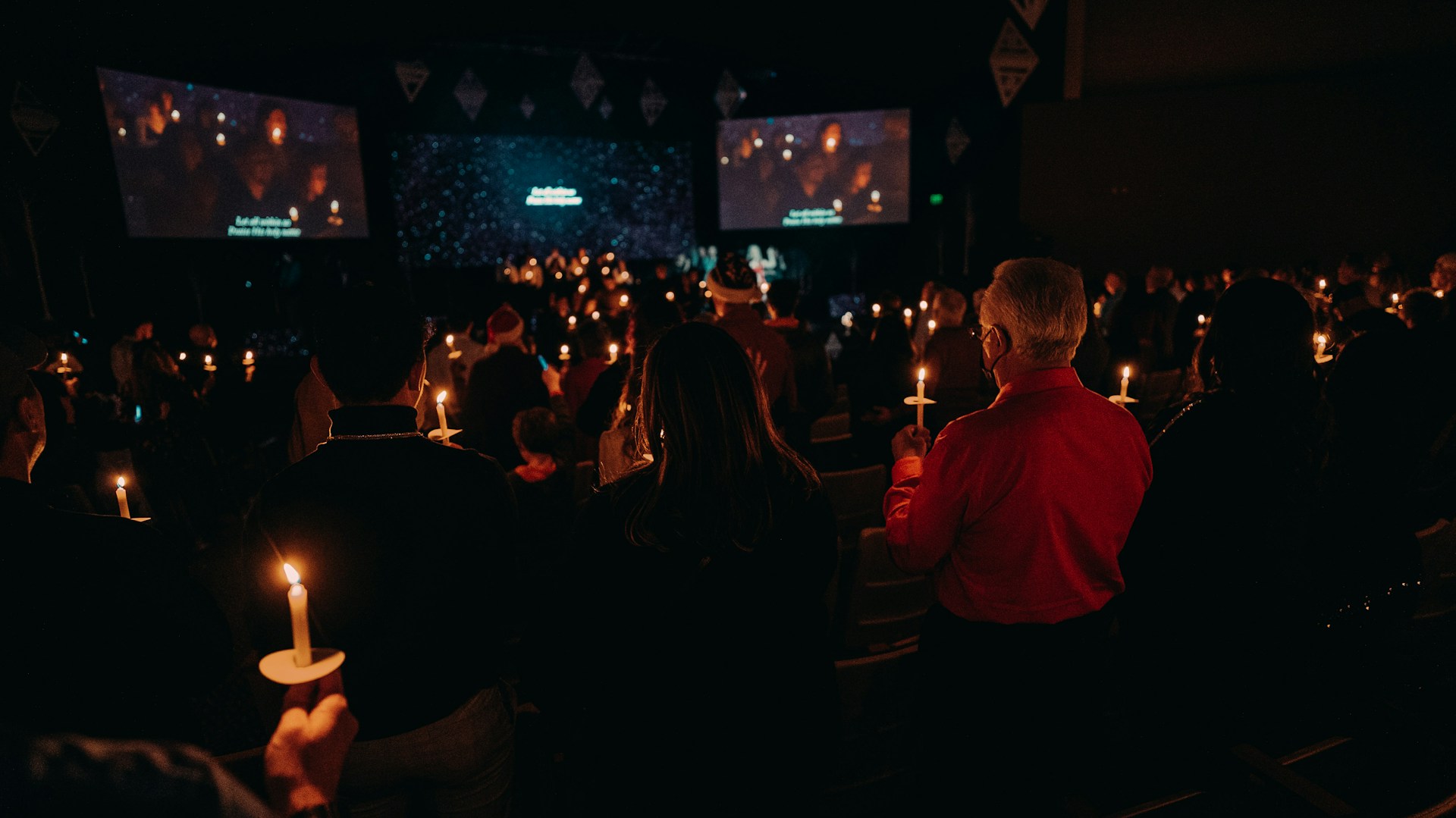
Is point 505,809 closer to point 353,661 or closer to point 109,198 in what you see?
point 353,661

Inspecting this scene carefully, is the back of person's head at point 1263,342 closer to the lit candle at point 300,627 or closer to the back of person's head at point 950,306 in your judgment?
the lit candle at point 300,627

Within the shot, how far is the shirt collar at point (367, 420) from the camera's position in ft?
4.42

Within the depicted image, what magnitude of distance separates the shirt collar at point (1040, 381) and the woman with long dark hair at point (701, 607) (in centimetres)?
53

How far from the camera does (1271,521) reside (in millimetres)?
1817

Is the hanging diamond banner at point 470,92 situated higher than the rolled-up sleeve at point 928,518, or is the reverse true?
the hanging diamond banner at point 470,92

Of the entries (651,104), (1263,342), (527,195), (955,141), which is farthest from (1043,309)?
(527,195)

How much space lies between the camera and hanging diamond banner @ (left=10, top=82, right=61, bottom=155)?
7941mm

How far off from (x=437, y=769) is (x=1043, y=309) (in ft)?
Answer: 5.10

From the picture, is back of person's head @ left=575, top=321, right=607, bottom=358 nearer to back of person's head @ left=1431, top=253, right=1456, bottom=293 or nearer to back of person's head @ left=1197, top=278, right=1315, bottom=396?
back of person's head @ left=1197, top=278, right=1315, bottom=396

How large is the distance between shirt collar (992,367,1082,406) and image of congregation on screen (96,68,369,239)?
11.4 meters

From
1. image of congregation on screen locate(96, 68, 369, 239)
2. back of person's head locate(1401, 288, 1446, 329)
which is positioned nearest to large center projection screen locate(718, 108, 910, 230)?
image of congregation on screen locate(96, 68, 369, 239)

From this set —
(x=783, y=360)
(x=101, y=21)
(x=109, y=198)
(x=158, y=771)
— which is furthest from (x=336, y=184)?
(x=158, y=771)

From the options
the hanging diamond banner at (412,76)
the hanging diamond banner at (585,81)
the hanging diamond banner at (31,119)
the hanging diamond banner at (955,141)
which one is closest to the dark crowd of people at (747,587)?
the hanging diamond banner at (31,119)

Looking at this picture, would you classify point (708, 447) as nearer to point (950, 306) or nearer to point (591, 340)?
point (591, 340)
